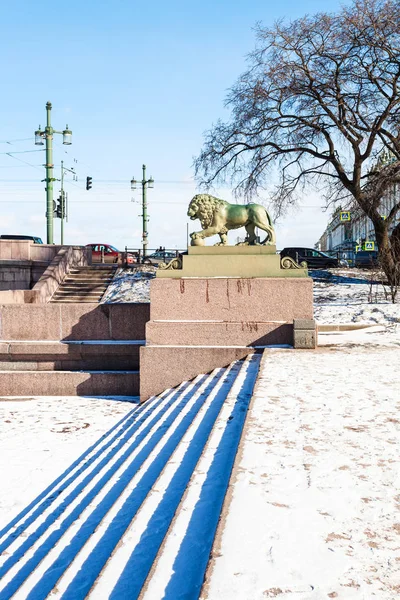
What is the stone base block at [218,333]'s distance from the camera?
8984mm

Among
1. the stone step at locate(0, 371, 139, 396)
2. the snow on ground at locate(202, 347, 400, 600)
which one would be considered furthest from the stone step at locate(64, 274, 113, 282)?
the snow on ground at locate(202, 347, 400, 600)

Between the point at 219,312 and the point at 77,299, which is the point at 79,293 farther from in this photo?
the point at 219,312

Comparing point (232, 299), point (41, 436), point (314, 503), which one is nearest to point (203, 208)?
point (232, 299)

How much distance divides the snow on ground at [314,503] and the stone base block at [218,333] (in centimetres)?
364

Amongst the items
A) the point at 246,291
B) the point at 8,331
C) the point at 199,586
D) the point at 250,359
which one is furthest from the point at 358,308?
the point at 199,586

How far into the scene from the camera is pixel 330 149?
790 inches

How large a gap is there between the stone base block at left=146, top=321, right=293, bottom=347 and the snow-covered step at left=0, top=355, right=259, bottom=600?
2639 mm

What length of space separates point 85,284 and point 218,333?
42.5 ft

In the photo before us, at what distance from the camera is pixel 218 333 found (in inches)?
353

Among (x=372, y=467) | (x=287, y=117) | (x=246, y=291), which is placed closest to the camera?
(x=372, y=467)

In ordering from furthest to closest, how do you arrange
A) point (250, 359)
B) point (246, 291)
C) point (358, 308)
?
point (358, 308) → point (246, 291) → point (250, 359)

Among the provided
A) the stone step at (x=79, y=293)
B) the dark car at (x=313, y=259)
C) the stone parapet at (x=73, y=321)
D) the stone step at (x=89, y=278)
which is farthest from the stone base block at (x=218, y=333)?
the dark car at (x=313, y=259)

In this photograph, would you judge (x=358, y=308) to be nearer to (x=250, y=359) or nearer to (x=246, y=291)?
(x=246, y=291)

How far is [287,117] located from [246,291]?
41.9 feet
